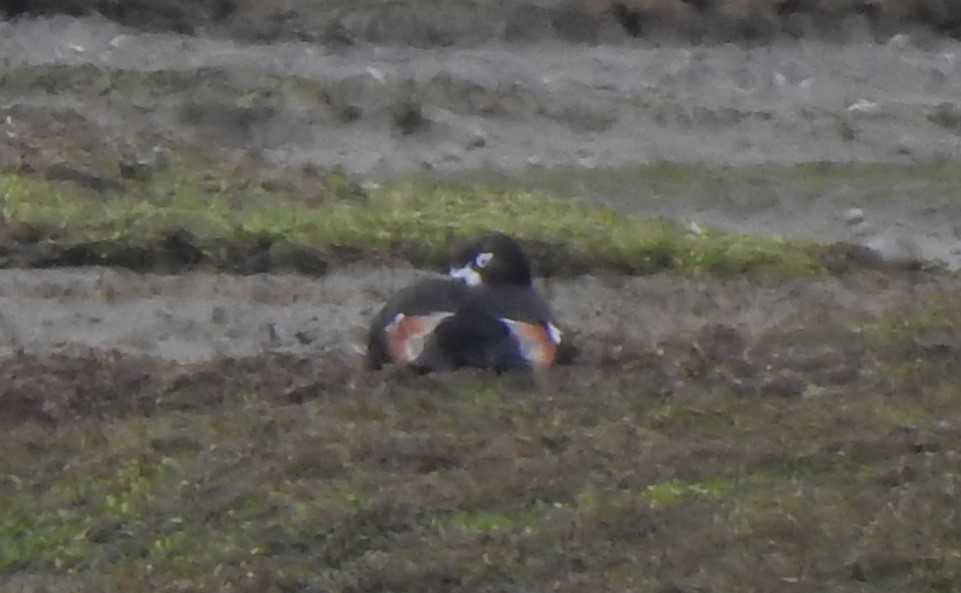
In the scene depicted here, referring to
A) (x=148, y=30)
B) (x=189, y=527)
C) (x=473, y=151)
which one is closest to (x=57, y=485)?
(x=189, y=527)

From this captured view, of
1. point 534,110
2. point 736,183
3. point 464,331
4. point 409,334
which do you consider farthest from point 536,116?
point 464,331

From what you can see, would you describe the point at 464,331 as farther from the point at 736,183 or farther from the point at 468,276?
the point at 736,183

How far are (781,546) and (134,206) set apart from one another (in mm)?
6974

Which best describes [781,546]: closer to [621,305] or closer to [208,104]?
[621,305]

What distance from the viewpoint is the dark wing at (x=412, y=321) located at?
26.7ft

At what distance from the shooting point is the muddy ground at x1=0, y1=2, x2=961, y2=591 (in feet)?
26.6

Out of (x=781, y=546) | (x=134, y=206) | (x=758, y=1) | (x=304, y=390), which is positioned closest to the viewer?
(x=781, y=546)

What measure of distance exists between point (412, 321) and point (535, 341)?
19.0 inches

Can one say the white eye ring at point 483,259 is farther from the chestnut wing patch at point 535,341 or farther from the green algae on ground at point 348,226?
the green algae on ground at point 348,226

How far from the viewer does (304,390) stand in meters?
7.97

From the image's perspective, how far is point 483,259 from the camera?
895 cm

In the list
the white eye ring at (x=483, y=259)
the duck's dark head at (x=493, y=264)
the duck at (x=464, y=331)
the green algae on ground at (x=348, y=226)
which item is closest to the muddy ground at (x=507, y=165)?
the duck at (x=464, y=331)

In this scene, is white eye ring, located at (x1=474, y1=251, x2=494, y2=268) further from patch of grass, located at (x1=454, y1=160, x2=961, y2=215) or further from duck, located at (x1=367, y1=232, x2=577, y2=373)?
patch of grass, located at (x1=454, y1=160, x2=961, y2=215)

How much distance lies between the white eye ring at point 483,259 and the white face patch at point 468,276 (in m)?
0.04
